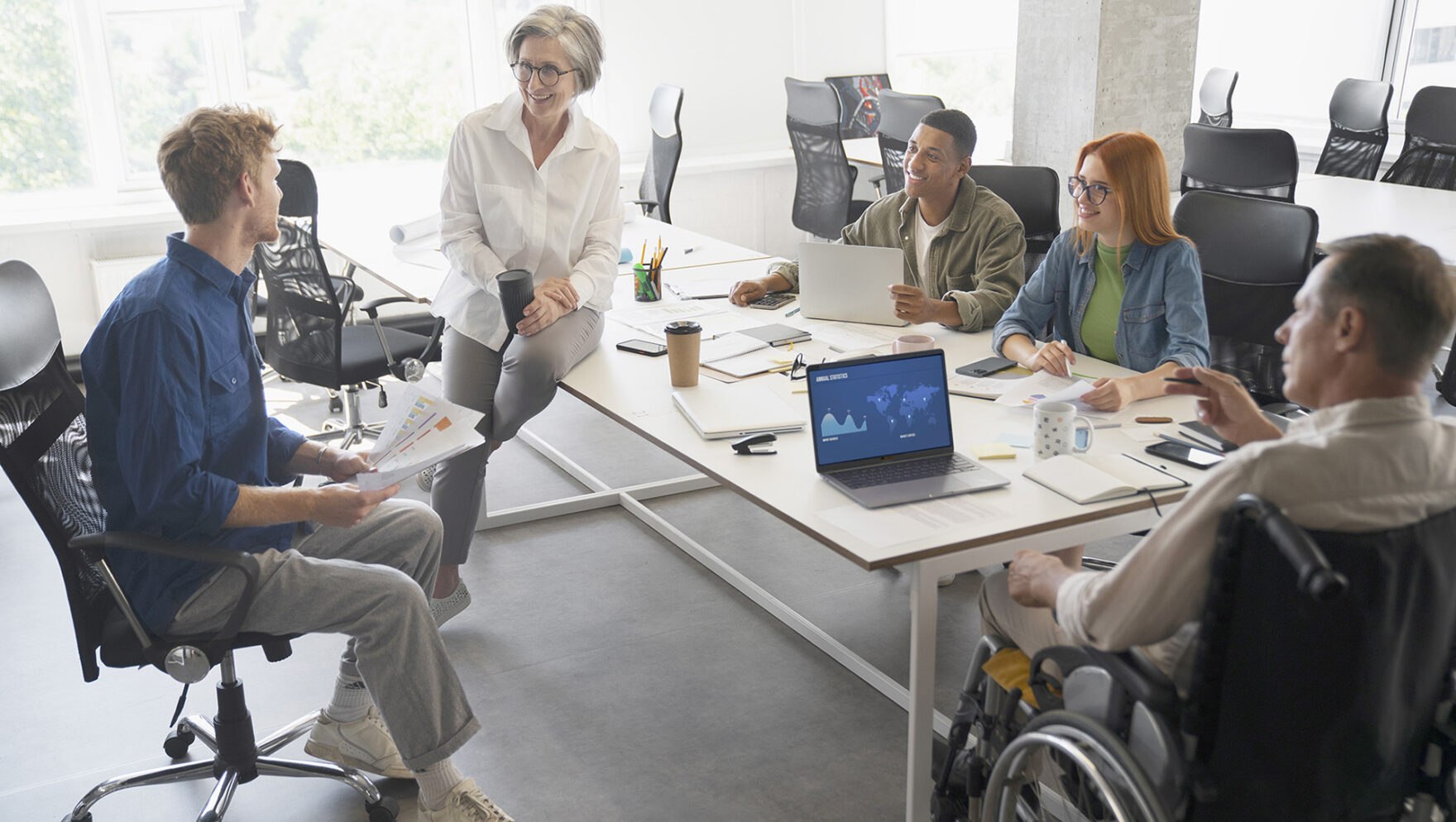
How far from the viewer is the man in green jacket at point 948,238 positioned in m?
3.26

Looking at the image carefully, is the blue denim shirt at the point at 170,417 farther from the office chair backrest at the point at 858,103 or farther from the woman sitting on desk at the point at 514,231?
the office chair backrest at the point at 858,103

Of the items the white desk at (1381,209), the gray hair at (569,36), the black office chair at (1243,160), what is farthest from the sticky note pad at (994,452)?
the black office chair at (1243,160)

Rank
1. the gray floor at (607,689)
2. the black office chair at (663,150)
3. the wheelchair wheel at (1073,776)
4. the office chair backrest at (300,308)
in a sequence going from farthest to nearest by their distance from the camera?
1. the black office chair at (663,150)
2. the office chair backrest at (300,308)
3. the gray floor at (607,689)
4. the wheelchair wheel at (1073,776)

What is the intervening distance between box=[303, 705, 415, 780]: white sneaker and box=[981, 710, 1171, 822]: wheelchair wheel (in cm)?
134

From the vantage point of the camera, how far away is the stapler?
248 centimetres

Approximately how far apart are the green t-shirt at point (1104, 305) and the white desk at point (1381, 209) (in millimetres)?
1342

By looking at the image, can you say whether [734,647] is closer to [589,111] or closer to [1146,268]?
[1146,268]

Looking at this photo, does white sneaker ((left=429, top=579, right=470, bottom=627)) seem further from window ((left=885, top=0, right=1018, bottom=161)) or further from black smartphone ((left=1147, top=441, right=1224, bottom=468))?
window ((left=885, top=0, right=1018, bottom=161))

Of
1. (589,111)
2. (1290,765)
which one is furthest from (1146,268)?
(589,111)

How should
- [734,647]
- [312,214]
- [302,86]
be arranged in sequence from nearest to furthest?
[734,647] → [312,214] → [302,86]

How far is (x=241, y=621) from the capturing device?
219cm

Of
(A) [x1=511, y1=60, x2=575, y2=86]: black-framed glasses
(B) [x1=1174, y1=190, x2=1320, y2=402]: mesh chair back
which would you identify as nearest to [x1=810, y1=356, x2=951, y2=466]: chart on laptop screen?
(B) [x1=1174, y1=190, x2=1320, y2=402]: mesh chair back

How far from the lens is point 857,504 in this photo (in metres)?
2.21

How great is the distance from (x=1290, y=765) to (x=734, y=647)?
1828mm
